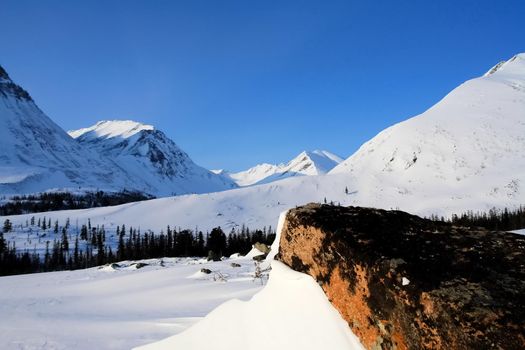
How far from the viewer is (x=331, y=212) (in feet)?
17.2

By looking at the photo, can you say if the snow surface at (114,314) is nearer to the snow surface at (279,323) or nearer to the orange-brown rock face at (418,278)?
the snow surface at (279,323)

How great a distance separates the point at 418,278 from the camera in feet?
11.3

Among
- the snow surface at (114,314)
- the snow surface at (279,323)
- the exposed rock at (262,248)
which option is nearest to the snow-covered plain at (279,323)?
the snow surface at (279,323)

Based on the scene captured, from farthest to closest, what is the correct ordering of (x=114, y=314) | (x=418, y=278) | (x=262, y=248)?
1. (x=262, y=248)
2. (x=114, y=314)
3. (x=418, y=278)

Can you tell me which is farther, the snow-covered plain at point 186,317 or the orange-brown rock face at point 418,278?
the snow-covered plain at point 186,317

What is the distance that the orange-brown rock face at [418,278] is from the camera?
9.90 ft

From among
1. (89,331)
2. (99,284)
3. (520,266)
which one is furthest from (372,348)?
(99,284)

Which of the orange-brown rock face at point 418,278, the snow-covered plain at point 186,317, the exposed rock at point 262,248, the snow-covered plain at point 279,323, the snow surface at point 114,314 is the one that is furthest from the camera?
the exposed rock at point 262,248

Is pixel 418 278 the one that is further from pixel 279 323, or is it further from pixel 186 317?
pixel 186 317

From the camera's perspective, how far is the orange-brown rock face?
3.02 m

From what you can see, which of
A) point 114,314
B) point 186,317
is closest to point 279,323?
point 186,317

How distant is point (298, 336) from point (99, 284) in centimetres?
2614

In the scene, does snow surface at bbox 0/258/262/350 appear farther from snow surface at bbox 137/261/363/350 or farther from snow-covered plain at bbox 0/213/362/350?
snow surface at bbox 137/261/363/350

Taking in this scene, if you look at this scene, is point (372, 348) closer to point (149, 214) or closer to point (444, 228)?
point (444, 228)
